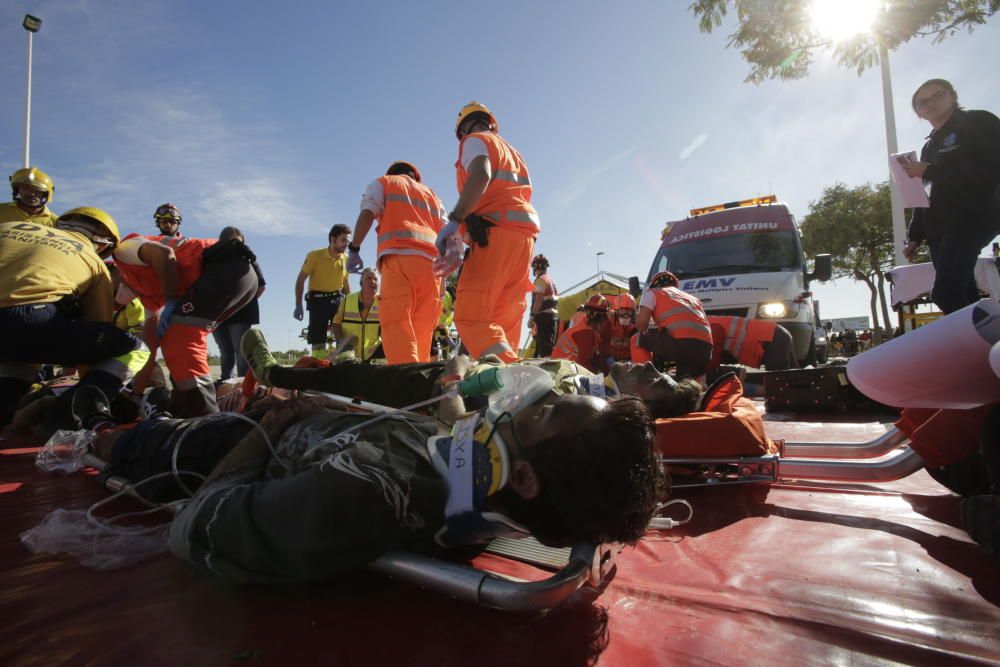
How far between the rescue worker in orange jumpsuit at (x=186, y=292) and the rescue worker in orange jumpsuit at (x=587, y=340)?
138 inches

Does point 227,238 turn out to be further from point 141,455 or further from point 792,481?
point 792,481

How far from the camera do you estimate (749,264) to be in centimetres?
625

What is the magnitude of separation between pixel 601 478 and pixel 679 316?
3834 millimetres

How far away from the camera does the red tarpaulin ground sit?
2.80 ft

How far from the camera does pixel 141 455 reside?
175 centimetres

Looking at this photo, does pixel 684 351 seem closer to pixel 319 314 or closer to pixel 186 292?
pixel 186 292

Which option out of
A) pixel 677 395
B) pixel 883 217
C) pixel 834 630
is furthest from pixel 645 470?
pixel 883 217

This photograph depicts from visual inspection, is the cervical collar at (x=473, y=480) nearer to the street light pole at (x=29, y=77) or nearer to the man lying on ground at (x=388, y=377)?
the man lying on ground at (x=388, y=377)

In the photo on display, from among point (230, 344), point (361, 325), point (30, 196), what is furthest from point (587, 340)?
point (30, 196)

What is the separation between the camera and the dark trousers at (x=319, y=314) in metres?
6.33

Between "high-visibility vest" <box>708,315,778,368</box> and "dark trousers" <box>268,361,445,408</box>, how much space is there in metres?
4.37

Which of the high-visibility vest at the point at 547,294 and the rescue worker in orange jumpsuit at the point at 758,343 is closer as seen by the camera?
the rescue worker in orange jumpsuit at the point at 758,343

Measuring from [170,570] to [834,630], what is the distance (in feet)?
4.81

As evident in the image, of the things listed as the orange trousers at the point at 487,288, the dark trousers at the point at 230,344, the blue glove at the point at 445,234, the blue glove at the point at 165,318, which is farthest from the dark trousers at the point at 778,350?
the dark trousers at the point at 230,344
